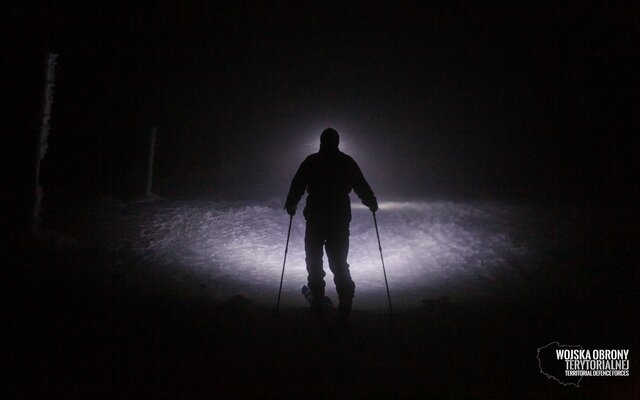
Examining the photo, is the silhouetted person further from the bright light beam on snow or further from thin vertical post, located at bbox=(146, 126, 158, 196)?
thin vertical post, located at bbox=(146, 126, 158, 196)

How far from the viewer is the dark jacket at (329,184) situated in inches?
182

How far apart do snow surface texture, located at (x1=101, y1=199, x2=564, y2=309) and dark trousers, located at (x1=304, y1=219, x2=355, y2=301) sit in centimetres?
112

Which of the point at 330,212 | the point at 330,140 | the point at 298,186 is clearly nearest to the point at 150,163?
the point at 298,186

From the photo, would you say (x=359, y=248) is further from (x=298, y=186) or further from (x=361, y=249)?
(x=298, y=186)

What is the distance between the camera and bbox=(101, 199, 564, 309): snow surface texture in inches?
258

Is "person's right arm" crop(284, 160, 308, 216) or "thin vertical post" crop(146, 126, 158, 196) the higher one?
"thin vertical post" crop(146, 126, 158, 196)

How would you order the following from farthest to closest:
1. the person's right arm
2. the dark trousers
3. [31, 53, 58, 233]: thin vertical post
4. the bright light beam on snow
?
[31, 53, 58, 233]: thin vertical post → the bright light beam on snow → the person's right arm → the dark trousers

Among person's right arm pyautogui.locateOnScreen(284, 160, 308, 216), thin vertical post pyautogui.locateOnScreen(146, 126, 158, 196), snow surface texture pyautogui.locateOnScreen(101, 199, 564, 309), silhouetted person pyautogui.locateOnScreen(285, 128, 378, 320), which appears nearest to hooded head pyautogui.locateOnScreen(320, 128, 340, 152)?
silhouetted person pyautogui.locateOnScreen(285, 128, 378, 320)

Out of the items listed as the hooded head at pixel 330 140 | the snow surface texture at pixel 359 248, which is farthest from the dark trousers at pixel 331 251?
the snow surface texture at pixel 359 248

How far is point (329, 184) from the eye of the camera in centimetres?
466

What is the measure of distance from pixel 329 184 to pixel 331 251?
80 cm

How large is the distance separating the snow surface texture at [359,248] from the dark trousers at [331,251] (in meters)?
1.12

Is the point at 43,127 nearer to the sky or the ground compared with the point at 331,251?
nearer to the sky

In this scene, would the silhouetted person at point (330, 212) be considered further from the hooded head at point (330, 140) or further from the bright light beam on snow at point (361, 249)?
the bright light beam on snow at point (361, 249)
